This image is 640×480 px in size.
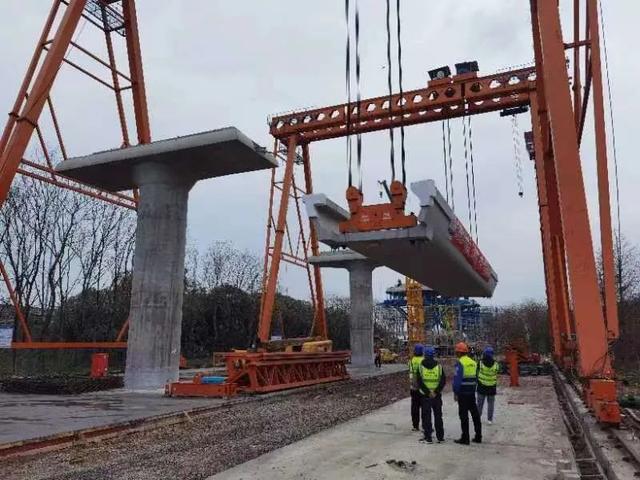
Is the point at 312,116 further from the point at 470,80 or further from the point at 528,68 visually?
Answer: the point at 528,68

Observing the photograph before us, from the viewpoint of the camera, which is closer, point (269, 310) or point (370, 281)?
→ point (269, 310)

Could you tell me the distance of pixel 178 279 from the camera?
18391mm

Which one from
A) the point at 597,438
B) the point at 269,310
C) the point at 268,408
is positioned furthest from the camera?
the point at 269,310

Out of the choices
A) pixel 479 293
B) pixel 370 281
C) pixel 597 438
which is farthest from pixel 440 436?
pixel 370 281

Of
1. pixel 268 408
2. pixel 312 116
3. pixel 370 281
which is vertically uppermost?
pixel 312 116

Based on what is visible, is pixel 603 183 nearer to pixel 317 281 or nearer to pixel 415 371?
pixel 415 371

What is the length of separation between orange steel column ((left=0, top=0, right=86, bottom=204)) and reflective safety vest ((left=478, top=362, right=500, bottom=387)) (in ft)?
48.5

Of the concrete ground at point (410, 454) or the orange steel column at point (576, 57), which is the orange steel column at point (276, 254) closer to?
the orange steel column at point (576, 57)

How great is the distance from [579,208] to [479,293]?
13.2 metres

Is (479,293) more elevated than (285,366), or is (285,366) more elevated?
(479,293)

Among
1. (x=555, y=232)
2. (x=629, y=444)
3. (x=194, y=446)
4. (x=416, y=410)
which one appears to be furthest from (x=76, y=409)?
(x=555, y=232)

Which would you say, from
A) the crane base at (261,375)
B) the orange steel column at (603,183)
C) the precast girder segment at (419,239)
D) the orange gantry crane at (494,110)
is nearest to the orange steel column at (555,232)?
the orange gantry crane at (494,110)

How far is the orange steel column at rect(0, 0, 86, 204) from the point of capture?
16.6 m

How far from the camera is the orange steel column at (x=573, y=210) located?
8.86m
